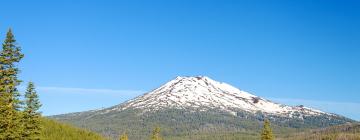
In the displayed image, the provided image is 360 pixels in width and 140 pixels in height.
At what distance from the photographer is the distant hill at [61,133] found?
69812mm

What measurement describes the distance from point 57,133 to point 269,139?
5591cm

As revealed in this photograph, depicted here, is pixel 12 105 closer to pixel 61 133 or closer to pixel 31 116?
pixel 31 116

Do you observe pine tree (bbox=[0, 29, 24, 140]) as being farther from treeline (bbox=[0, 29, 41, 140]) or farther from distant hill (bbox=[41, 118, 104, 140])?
distant hill (bbox=[41, 118, 104, 140])

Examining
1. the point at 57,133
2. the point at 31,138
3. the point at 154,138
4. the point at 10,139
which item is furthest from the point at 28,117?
the point at 154,138

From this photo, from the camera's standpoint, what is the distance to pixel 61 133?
72812 millimetres

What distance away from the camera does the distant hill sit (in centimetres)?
6981

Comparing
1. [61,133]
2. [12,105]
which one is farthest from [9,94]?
[61,133]

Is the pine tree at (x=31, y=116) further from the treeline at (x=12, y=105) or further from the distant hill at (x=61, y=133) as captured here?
the distant hill at (x=61, y=133)

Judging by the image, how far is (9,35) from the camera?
45.4m

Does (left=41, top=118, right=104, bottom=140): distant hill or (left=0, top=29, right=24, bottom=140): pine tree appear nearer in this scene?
(left=0, top=29, right=24, bottom=140): pine tree

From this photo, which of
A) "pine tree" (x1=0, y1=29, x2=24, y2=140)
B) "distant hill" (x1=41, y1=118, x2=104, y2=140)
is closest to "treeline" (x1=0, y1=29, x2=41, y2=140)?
"pine tree" (x1=0, y1=29, x2=24, y2=140)

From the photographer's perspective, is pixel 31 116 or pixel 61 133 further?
pixel 61 133

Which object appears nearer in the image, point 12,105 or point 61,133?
point 12,105

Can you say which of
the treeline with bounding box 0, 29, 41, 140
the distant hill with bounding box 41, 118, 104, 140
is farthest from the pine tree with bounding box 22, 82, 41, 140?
the distant hill with bounding box 41, 118, 104, 140
